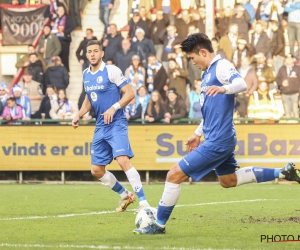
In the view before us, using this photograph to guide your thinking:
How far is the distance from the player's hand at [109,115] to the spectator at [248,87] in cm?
965

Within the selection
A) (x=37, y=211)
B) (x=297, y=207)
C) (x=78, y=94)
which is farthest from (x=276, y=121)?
(x=37, y=211)

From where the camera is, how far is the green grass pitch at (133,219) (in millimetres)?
8023

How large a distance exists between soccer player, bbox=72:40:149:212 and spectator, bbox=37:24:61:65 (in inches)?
428

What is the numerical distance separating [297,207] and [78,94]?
11366 millimetres

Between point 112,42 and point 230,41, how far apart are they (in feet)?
10.4

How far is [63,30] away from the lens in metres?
23.1

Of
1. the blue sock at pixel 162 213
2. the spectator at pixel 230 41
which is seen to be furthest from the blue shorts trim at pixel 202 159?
the spectator at pixel 230 41

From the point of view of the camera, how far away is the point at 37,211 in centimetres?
1205

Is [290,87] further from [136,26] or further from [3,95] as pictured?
[3,95]

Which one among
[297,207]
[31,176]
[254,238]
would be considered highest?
[254,238]

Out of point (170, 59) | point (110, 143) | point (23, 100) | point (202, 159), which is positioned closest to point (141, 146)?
point (170, 59)

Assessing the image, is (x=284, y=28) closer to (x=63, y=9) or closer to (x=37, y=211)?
A: (x=63, y=9)

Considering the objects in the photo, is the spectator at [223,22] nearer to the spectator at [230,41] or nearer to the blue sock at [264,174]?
the spectator at [230,41]

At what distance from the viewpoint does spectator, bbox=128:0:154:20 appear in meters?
23.0
